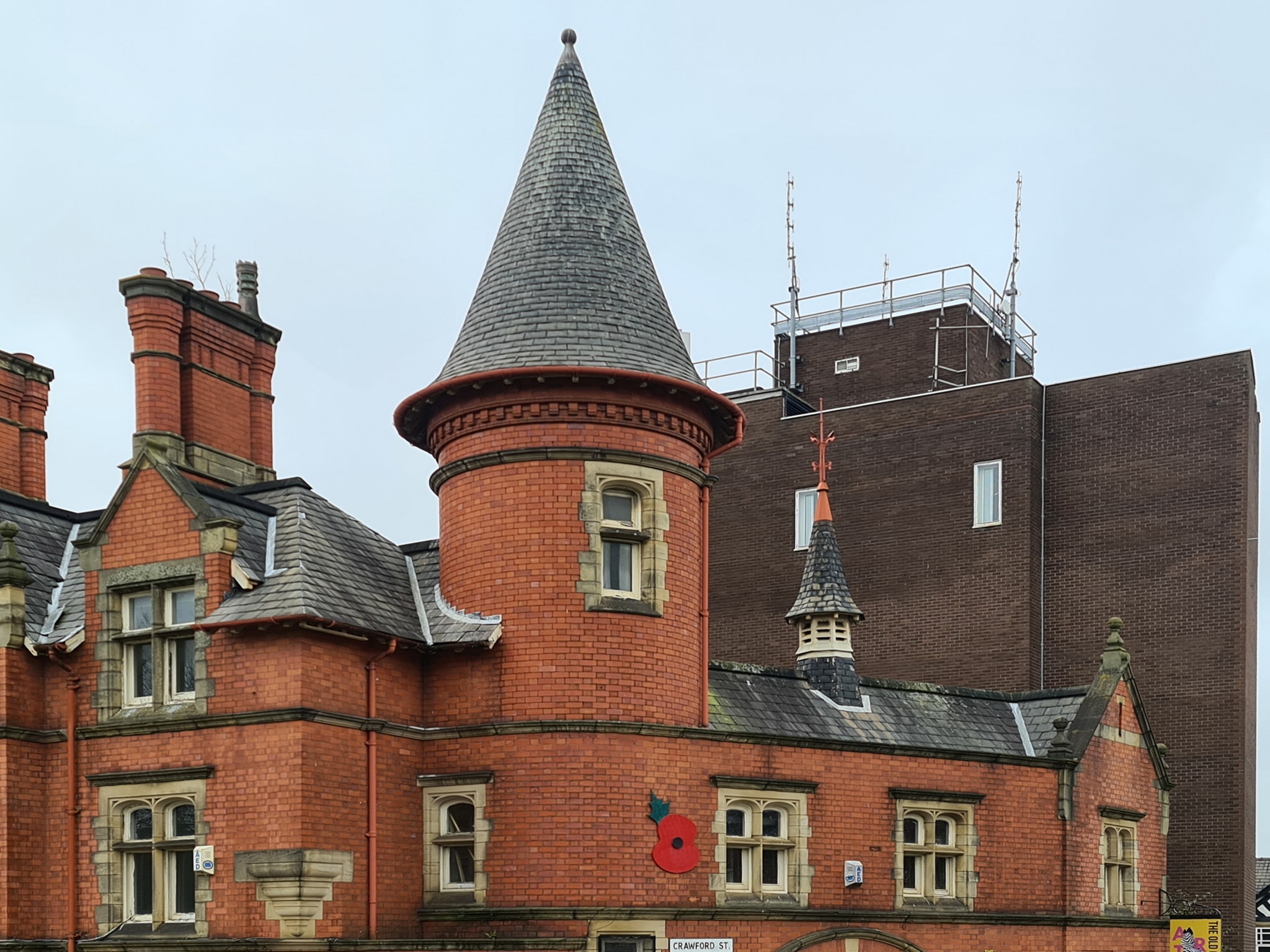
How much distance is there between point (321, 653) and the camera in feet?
66.0

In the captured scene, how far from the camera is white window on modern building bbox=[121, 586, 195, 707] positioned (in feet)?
68.5

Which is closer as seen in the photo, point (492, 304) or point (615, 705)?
point (615, 705)

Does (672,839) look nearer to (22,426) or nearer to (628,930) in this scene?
(628,930)

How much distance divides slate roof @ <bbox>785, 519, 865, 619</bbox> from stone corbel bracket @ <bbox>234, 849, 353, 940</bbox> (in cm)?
1017

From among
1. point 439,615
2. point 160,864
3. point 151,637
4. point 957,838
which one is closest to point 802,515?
point 957,838

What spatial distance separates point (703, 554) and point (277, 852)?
7.47 meters

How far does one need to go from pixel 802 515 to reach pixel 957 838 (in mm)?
17521

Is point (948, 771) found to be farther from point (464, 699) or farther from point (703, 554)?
point (464, 699)

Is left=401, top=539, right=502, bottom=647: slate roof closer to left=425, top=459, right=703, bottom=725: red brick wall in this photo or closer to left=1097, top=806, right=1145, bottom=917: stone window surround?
left=425, top=459, right=703, bottom=725: red brick wall

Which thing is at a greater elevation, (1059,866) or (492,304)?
(492,304)

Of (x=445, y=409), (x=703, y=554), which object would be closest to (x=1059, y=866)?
(x=703, y=554)

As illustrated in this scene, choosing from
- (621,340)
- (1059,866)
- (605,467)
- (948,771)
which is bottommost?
(1059,866)

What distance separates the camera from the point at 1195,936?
1140 inches

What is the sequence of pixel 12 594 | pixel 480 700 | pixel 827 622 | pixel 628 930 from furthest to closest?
pixel 827 622 < pixel 12 594 < pixel 480 700 < pixel 628 930
